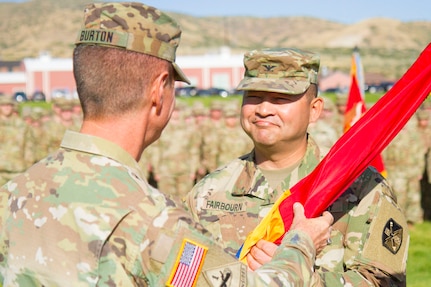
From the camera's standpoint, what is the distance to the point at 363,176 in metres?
3.39

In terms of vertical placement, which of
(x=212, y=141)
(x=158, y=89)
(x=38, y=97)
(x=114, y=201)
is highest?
(x=158, y=89)

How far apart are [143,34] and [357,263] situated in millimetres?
1440

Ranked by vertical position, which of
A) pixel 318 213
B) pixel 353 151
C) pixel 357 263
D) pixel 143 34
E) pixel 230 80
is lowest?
pixel 230 80

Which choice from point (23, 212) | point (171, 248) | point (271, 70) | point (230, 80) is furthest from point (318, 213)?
point (230, 80)

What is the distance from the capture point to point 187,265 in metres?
2.20

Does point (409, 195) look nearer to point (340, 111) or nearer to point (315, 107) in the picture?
point (340, 111)

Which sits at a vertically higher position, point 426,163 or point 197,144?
point 426,163

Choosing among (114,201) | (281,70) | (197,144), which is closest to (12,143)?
(197,144)

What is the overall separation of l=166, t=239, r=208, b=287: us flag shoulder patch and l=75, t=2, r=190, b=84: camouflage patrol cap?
0.61m

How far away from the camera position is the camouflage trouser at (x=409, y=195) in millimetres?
12156

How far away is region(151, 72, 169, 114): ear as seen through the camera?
238 centimetres

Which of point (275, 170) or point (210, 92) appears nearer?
point (275, 170)

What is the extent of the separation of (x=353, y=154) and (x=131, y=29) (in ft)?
4.20

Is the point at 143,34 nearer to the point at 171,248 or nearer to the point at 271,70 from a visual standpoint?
the point at 171,248
